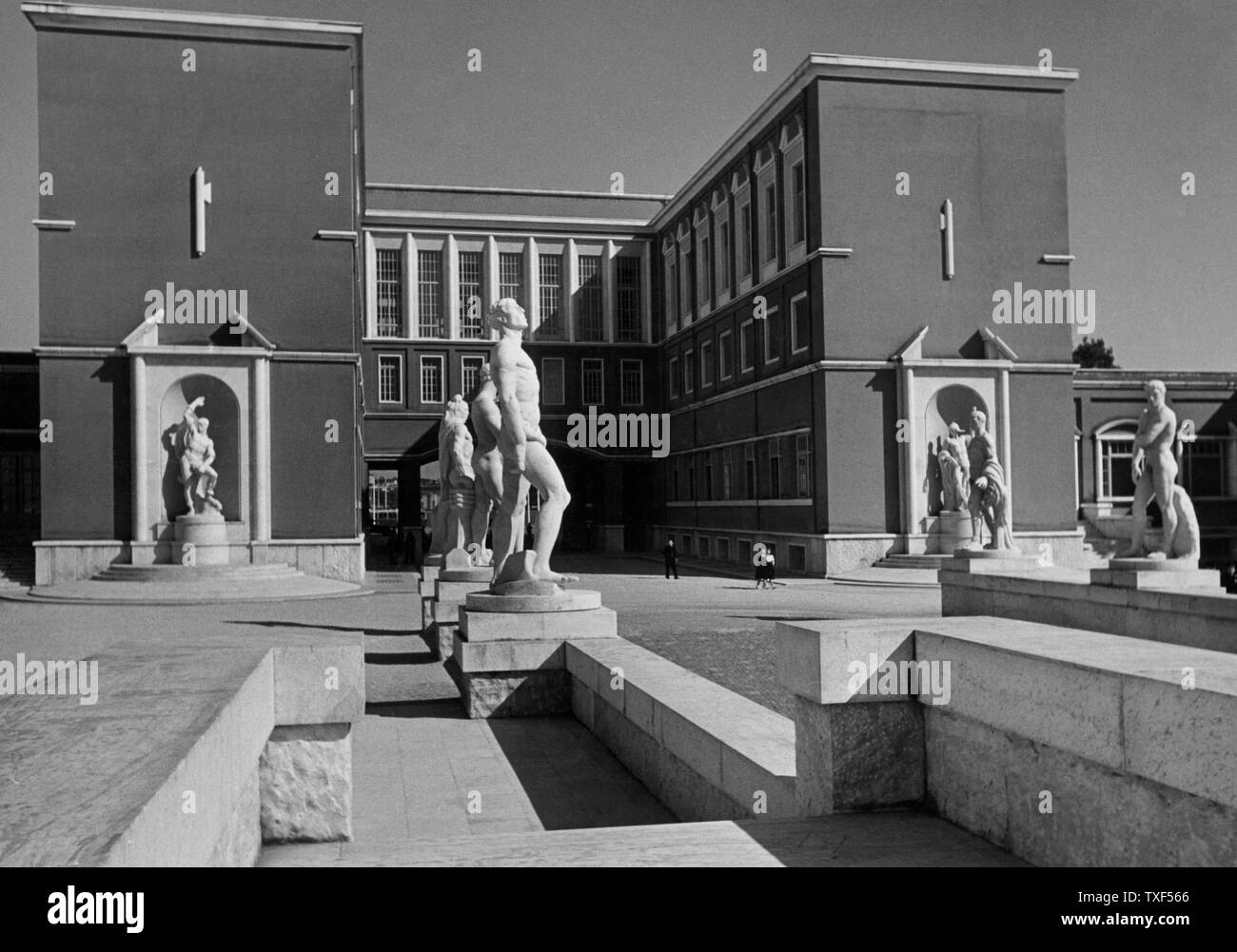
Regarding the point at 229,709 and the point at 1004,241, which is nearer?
the point at 229,709

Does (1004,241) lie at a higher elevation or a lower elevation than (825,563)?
higher

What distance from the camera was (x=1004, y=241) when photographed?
3575 cm

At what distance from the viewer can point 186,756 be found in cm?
305

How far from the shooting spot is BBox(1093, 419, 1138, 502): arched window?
44625mm

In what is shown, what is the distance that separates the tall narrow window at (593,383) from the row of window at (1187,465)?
2286cm

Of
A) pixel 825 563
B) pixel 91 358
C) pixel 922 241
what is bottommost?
pixel 825 563

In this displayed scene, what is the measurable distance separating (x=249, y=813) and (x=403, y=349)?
50255 millimetres

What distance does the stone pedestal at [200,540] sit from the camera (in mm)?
30875

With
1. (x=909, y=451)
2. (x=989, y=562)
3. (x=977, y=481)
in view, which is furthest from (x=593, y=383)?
(x=989, y=562)

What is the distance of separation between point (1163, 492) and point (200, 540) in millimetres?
25276

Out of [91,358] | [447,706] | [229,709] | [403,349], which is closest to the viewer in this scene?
[229,709]

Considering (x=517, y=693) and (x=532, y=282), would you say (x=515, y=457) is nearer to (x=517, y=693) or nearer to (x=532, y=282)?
(x=517, y=693)
